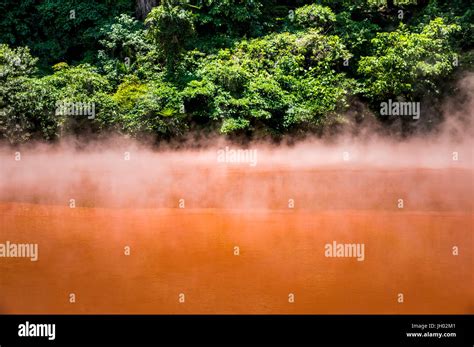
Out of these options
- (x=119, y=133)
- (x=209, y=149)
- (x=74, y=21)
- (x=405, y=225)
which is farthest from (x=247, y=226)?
(x=74, y=21)

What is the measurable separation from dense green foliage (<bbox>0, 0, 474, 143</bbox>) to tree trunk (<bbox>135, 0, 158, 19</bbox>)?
77 cm

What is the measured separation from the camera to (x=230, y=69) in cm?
1558

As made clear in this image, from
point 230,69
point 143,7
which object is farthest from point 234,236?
point 143,7

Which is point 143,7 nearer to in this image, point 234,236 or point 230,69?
point 230,69

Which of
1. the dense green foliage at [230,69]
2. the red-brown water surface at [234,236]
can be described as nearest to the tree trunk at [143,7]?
the dense green foliage at [230,69]

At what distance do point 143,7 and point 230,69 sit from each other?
454cm

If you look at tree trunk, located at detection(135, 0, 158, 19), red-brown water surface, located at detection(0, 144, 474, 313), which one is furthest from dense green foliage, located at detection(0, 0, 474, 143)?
red-brown water surface, located at detection(0, 144, 474, 313)

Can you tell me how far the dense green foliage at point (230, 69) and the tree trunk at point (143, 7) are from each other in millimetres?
774

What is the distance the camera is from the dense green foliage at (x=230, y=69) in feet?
Answer: 49.7

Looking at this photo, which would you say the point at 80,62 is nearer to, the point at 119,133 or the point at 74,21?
the point at 74,21

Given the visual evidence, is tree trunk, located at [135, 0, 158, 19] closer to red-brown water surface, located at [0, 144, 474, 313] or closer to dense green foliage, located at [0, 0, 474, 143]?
dense green foliage, located at [0, 0, 474, 143]

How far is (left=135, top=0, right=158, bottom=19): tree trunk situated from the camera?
18.2 m

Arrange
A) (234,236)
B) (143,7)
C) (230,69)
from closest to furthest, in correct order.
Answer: (234,236), (230,69), (143,7)

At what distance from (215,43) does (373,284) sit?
10.7 meters
